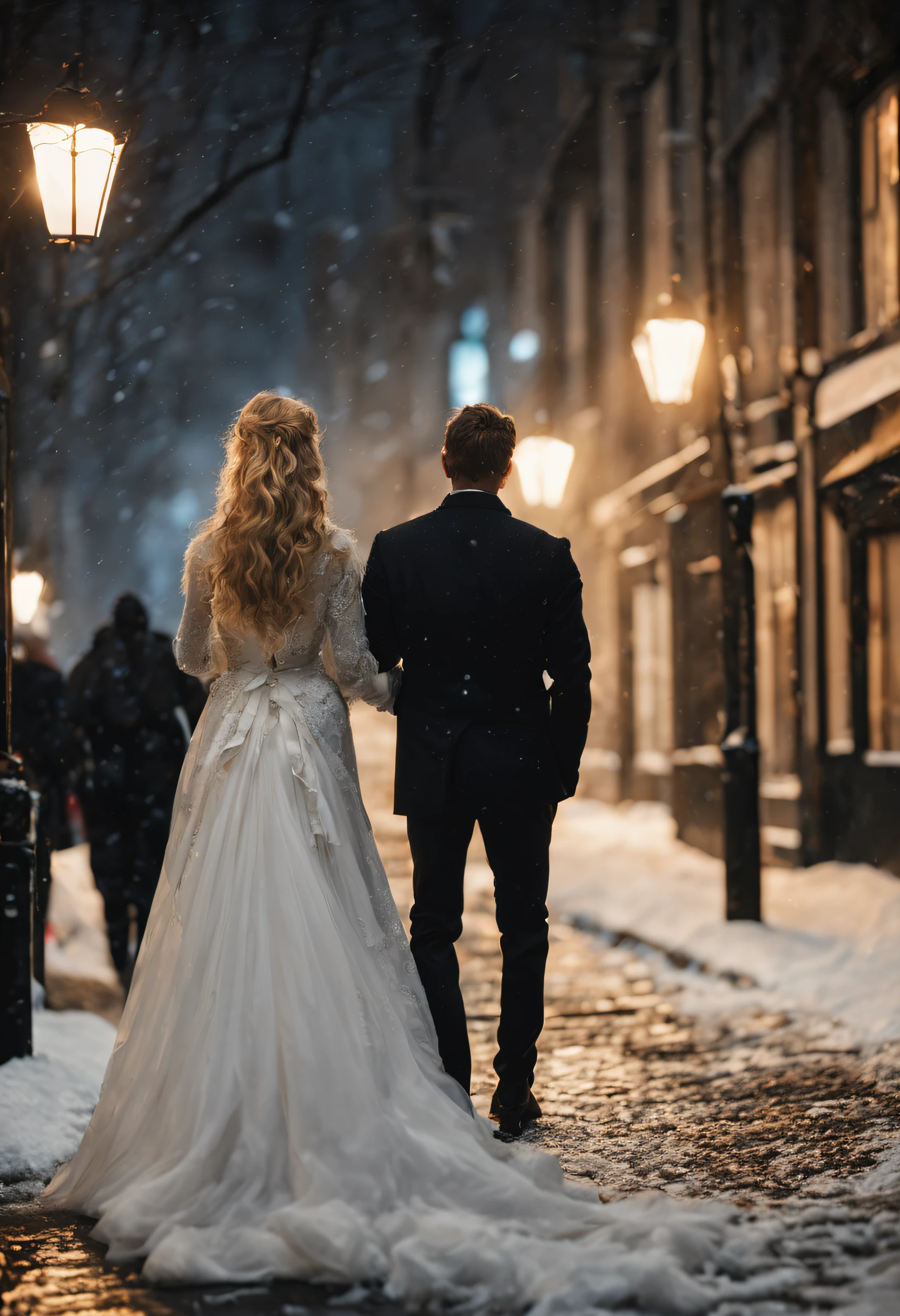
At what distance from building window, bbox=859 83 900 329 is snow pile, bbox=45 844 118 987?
7.48 m

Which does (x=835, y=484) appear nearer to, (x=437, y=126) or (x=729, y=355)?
(x=729, y=355)

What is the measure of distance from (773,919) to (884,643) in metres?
2.93

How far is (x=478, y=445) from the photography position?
4781 mm

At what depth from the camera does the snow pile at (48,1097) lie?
461cm

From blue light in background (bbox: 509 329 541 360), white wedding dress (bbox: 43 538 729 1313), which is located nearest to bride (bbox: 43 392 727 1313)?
white wedding dress (bbox: 43 538 729 1313)

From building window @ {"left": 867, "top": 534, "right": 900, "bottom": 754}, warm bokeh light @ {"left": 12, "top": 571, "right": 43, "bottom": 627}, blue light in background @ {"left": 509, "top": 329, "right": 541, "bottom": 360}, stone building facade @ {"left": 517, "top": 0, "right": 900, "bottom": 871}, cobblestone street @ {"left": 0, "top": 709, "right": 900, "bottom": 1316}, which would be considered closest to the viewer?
cobblestone street @ {"left": 0, "top": 709, "right": 900, "bottom": 1316}

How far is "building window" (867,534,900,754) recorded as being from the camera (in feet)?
37.6

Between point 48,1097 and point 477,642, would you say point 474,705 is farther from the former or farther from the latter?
point 48,1097

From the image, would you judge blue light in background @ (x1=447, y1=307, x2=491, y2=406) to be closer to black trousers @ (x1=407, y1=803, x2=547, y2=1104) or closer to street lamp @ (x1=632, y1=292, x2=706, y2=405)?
street lamp @ (x1=632, y1=292, x2=706, y2=405)

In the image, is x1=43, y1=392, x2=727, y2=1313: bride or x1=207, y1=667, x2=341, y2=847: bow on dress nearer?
x1=43, y1=392, x2=727, y2=1313: bride

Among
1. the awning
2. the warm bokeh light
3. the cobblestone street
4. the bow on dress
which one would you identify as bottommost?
the cobblestone street

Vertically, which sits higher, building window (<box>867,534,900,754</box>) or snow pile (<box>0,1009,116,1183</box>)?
building window (<box>867,534,900,754</box>)

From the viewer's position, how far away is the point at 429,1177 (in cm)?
370

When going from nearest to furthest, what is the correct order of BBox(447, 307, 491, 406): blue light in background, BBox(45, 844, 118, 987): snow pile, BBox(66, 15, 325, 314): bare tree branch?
BBox(45, 844, 118, 987): snow pile
BBox(66, 15, 325, 314): bare tree branch
BBox(447, 307, 491, 406): blue light in background
